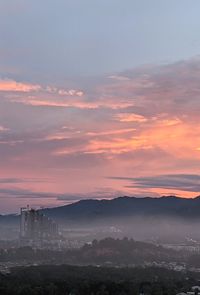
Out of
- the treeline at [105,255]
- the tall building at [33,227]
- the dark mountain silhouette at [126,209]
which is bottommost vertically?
the treeline at [105,255]

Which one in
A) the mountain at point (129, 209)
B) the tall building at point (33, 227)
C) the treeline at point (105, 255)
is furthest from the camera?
the mountain at point (129, 209)

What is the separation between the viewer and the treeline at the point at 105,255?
63500 mm

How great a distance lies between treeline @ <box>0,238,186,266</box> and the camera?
2500 inches

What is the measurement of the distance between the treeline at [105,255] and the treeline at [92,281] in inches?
471

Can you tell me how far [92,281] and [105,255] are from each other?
26.3m

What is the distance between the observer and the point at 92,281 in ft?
131

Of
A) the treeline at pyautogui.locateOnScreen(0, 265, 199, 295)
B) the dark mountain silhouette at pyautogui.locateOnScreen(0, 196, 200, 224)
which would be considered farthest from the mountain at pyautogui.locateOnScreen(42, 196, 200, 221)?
the treeline at pyautogui.locateOnScreen(0, 265, 199, 295)

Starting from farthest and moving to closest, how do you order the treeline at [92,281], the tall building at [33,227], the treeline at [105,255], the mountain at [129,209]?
the mountain at [129,209] → the tall building at [33,227] → the treeline at [105,255] → the treeline at [92,281]

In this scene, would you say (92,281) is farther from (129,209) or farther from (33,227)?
(129,209)

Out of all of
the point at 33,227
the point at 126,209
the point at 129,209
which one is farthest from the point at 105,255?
the point at 126,209

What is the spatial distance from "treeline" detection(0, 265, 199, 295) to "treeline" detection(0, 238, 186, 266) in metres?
12.0

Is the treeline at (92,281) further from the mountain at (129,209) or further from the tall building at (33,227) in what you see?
the mountain at (129,209)

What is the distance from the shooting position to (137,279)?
148 feet

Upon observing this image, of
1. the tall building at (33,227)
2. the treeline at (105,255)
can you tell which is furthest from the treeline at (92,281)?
the tall building at (33,227)
